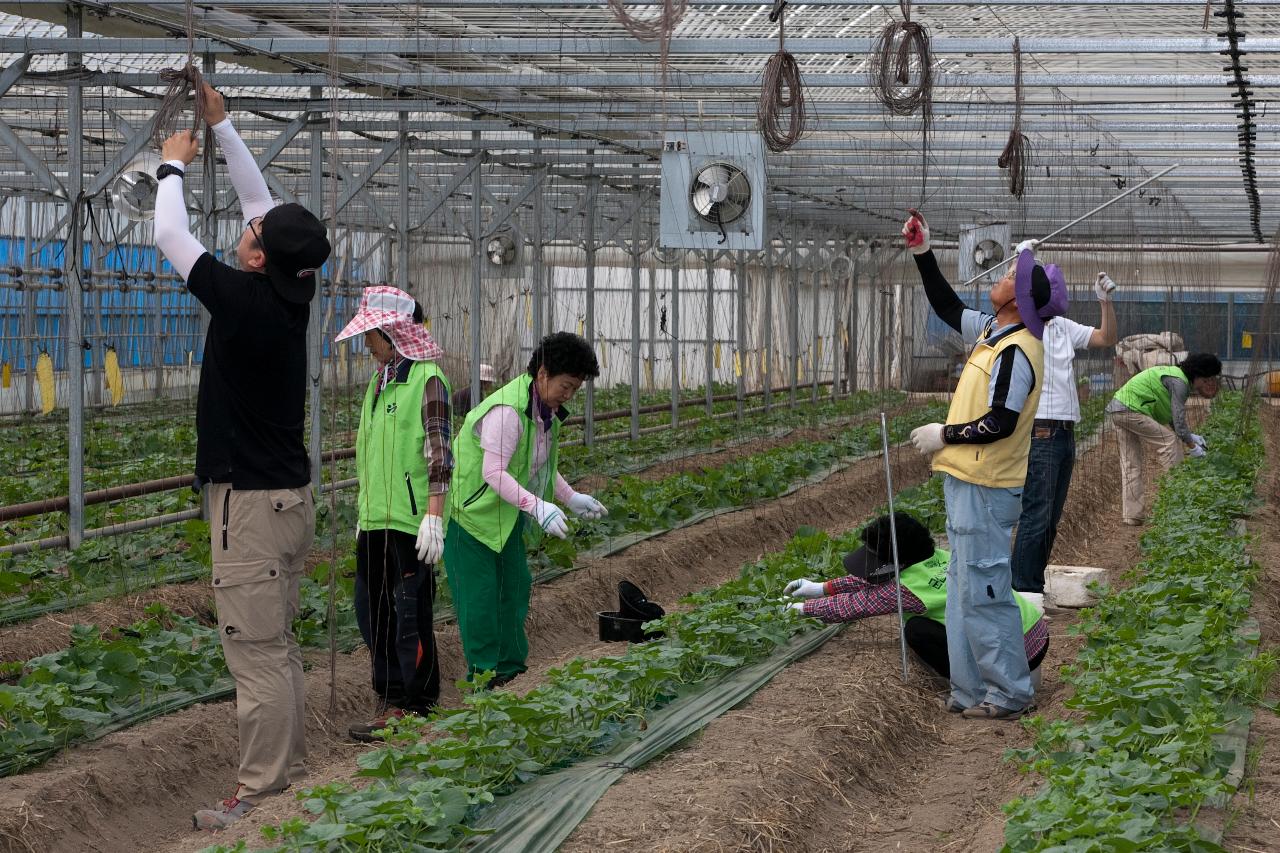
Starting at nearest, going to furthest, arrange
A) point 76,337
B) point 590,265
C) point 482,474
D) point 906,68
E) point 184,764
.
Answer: point 184,764, point 482,474, point 906,68, point 76,337, point 590,265

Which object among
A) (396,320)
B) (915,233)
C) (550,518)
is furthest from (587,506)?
(915,233)

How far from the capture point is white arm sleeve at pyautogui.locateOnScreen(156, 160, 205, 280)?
4082 millimetres

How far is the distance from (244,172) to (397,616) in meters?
1.88

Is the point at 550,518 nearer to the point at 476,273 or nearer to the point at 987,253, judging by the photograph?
the point at 476,273

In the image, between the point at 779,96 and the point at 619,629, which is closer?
the point at 619,629

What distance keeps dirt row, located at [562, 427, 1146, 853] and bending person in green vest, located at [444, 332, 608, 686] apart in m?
1.08

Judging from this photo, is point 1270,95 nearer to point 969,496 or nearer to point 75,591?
point 969,496

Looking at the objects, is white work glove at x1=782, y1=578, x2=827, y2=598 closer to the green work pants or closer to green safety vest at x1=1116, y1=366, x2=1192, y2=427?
the green work pants

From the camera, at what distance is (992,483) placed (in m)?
5.43

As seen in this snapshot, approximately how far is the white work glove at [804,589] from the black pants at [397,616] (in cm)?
164

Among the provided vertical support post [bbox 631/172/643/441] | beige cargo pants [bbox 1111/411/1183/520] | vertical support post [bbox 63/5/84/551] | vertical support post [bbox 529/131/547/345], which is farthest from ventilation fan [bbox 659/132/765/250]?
vertical support post [bbox 631/172/643/441]

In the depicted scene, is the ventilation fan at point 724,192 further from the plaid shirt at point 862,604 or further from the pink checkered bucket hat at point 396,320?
the pink checkered bucket hat at point 396,320

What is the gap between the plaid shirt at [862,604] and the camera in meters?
5.98

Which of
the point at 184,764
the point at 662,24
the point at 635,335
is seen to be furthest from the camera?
the point at 635,335
